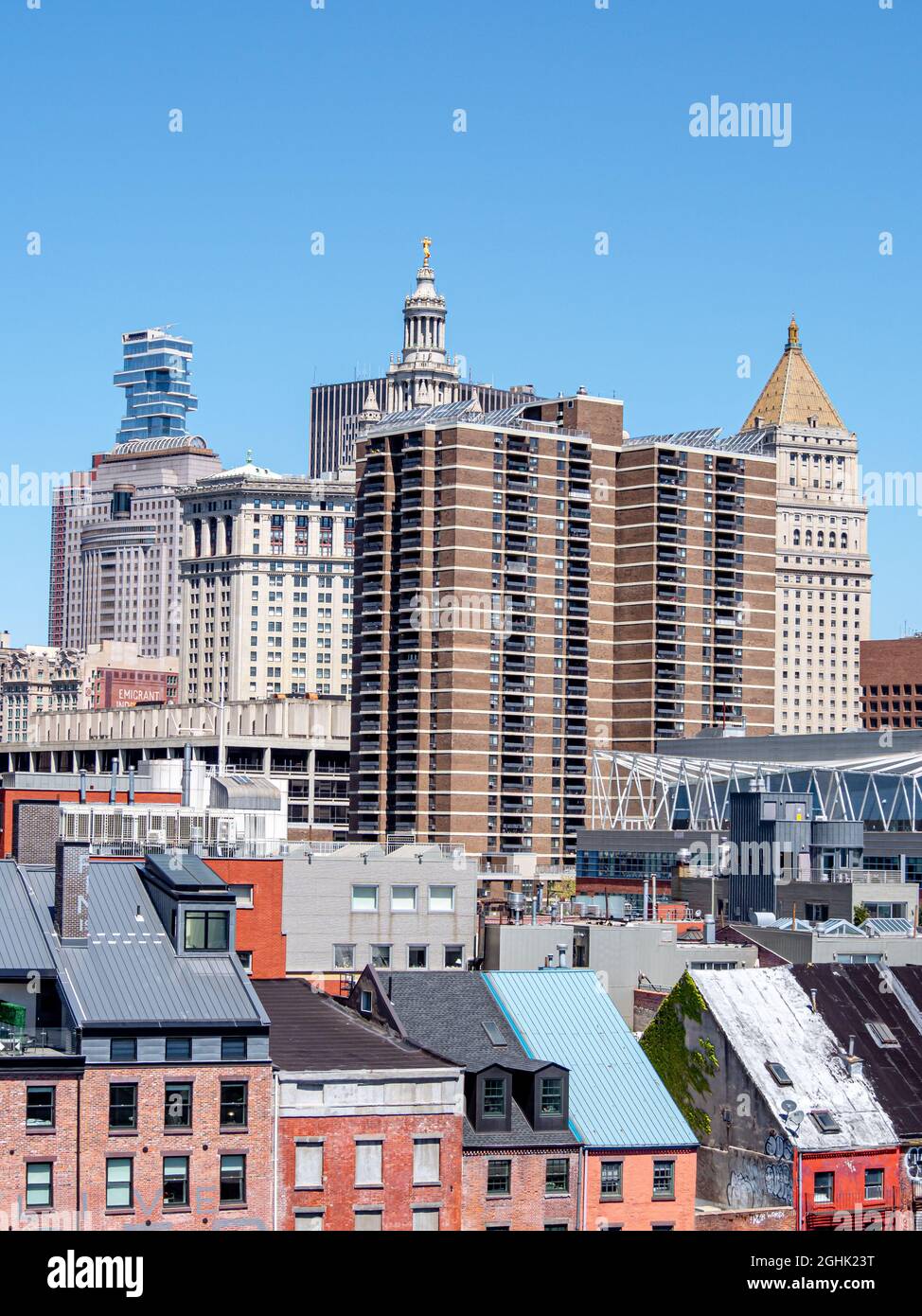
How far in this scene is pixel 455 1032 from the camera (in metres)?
54.9

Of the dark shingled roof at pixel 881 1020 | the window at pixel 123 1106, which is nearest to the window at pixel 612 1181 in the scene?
the dark shingled roof at pixel 881 1020

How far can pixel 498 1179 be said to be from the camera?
4941 centimetres

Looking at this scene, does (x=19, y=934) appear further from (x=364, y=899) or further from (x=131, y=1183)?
(x=364, y=899)

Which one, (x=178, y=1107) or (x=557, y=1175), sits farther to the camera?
(x=557, y=1175)

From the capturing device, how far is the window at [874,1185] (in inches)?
2149

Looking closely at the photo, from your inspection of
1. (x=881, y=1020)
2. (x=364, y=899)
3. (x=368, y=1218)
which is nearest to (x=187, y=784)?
(x=364, y=899)

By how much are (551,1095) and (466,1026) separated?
205 inches

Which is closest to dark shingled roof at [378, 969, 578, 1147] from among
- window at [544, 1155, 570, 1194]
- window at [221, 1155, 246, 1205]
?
window at [544, 1155, 570, 1194]

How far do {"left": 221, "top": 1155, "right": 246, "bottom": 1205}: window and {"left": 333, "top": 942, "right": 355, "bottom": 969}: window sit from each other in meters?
27.6

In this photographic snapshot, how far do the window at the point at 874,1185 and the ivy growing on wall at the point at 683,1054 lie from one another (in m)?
5.10

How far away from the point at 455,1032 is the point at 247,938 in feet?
45.3

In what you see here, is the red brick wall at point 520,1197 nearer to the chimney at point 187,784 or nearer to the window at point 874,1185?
the window at point 874,1185
